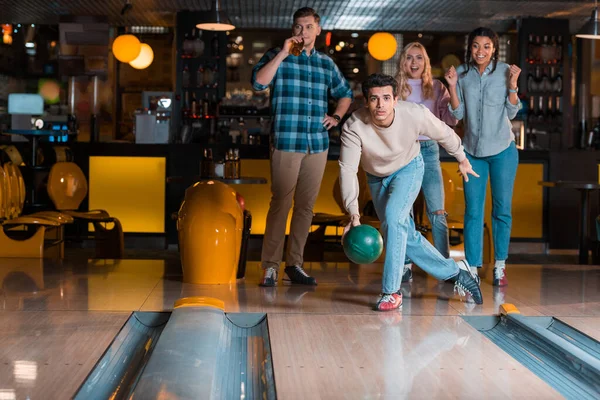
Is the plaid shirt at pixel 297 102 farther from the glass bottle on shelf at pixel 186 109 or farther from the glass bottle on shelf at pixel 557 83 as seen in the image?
the glass bottle on shelf at pixel 557 83

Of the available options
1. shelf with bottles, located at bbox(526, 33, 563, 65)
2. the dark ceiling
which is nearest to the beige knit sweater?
the dark ceiling

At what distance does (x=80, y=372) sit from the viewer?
3285 millimetres

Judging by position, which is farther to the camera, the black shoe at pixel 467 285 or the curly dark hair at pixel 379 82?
the black shoe at pixel 467 285

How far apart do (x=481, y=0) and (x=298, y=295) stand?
749 cm

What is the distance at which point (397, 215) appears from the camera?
14.8ft

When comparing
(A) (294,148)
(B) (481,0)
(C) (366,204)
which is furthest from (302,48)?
(B) (481,0)

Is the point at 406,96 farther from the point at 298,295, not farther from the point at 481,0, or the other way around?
the point at 481,0

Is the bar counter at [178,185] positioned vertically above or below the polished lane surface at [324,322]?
above

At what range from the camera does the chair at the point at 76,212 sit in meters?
8.09

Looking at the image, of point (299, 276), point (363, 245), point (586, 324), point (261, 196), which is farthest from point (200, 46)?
point (586, 324)

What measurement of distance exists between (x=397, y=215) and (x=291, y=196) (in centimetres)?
103

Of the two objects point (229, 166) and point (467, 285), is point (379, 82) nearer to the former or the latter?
point (467, 285)

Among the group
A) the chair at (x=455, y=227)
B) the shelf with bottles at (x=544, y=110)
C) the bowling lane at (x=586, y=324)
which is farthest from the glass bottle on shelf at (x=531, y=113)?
the bowling lane at (x=586, y=324)

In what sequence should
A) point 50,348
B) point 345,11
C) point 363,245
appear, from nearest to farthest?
point 50,348 → point 363,245 → point 345,11
